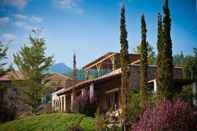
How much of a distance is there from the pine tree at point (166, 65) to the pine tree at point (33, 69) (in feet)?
24.7

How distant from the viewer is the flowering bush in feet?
32.8

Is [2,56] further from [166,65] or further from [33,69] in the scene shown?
[166,65]

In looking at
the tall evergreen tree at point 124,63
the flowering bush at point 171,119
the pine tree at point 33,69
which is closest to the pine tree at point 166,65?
the tall evergreen tree at point 124,63

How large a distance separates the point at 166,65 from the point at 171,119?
17.2 feet

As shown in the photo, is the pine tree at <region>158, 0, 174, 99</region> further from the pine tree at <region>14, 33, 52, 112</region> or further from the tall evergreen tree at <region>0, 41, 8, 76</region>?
the tall evergreen tree at <region>0, 41, 8, 76</region>

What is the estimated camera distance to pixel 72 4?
1658 cm

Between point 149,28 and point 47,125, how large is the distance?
6.83 metres

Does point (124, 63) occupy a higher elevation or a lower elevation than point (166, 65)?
higher

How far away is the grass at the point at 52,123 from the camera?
14.4 meters

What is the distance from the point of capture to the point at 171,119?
10070mm

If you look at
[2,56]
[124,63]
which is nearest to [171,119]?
[124,63]

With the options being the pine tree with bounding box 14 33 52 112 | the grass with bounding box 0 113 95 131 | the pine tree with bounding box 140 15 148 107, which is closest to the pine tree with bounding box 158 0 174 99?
the pine tree with bounding box 140 15 148 107

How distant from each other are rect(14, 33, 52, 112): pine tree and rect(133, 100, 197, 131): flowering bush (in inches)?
426

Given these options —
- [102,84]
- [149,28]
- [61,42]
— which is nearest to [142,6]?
[149,28]
